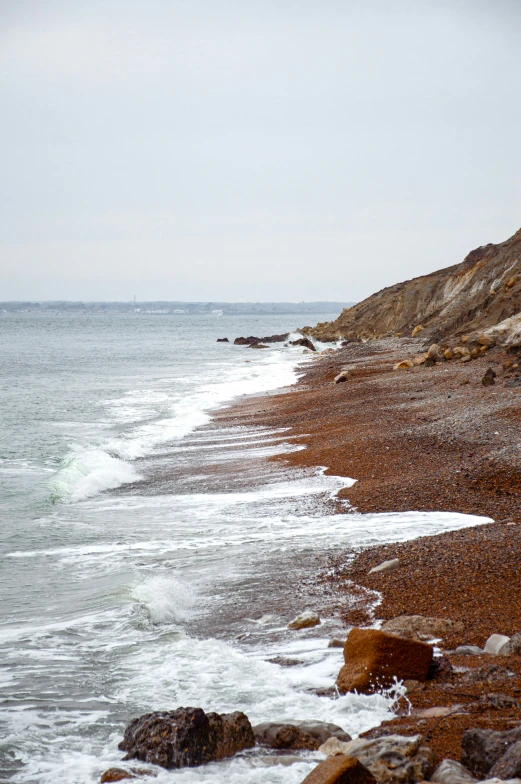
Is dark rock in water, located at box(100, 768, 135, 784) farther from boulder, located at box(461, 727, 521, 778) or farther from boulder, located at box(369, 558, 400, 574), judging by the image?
boulder, located at box(369, 558, 400, 574)

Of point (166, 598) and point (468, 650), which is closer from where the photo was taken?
point (468, 650)

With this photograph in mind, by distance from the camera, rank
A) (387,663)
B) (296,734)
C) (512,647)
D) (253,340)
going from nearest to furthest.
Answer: (296,734), (387,663), (512,647), (253,340)

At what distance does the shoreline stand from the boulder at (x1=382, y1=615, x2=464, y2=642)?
4.2 inches

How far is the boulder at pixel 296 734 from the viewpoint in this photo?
5121mm

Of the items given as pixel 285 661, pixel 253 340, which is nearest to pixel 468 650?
pixel 285 661

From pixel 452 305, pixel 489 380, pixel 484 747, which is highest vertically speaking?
pixel 452 305

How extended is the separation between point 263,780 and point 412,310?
6291 centimetres

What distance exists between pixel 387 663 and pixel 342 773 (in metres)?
1.68

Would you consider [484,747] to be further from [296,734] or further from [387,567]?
[387,567]

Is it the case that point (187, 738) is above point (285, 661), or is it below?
above

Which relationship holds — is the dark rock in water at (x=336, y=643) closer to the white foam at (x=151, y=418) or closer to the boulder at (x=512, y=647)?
the boulder at (x=512, y=647)

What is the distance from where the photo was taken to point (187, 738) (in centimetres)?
501

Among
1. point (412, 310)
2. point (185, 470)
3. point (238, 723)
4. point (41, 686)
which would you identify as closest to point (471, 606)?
point (238, 723)

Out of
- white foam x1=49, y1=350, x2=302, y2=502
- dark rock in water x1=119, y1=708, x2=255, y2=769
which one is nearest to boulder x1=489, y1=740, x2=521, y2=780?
dark rock in water x1=119, y1=708, x2=255, y2=769
